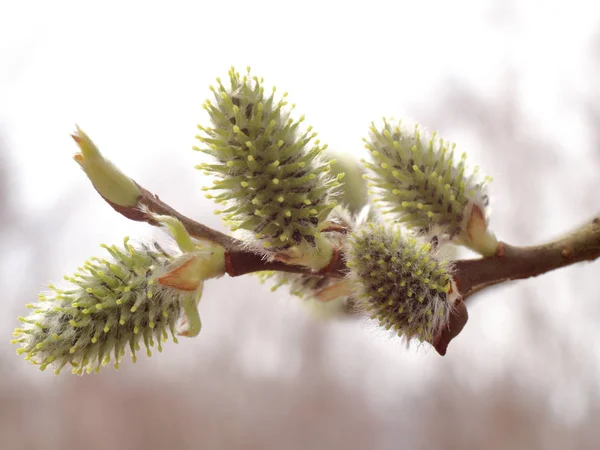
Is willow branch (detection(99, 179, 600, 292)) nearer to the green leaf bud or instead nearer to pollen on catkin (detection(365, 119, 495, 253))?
pollen on catkin (detection(365, 119, 495, 253))

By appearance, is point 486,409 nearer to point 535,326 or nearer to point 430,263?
point 535,326

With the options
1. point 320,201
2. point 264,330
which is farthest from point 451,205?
point 264,330

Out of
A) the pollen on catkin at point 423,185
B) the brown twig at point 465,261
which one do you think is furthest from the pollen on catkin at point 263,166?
the pollen on catkin at point 423,185

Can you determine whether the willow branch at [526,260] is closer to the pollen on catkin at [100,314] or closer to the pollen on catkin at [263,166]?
the pollen on catkin at [263,166]

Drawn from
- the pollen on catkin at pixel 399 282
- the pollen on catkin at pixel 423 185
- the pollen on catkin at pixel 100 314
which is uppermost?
the pollen on catkin at pixel 423 185

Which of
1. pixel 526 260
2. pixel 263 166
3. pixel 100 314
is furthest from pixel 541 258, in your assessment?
pixel 100 314

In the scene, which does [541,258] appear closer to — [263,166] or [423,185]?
[423,185]

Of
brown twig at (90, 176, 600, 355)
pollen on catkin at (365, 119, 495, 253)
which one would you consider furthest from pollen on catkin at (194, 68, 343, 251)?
pollen on catkin at (365, 119, 495, 253)
